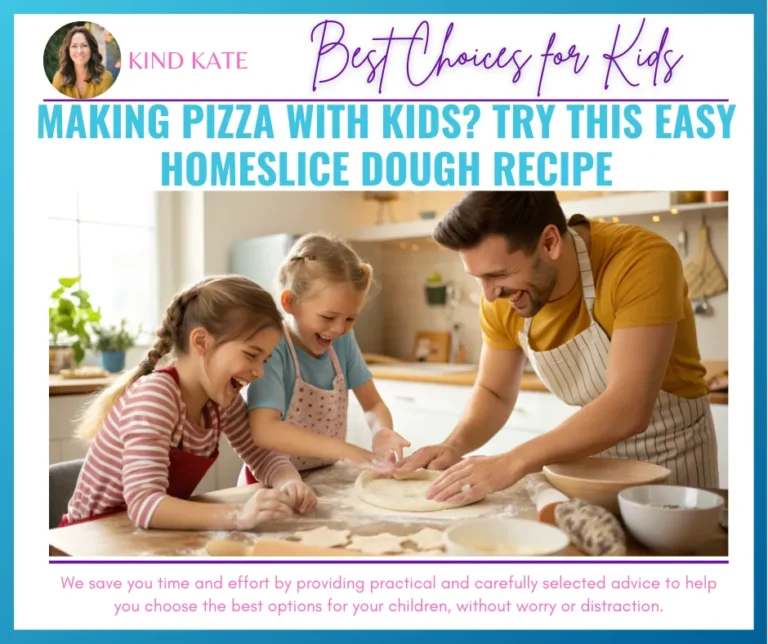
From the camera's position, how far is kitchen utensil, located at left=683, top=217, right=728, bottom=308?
2.40 m

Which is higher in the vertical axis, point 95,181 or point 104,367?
point 95,181

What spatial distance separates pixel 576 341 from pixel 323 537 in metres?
0.60

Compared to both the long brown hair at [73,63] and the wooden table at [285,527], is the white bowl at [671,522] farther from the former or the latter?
the long brown hair at [73,63]

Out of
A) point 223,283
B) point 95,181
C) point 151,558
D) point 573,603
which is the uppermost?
point 95,181

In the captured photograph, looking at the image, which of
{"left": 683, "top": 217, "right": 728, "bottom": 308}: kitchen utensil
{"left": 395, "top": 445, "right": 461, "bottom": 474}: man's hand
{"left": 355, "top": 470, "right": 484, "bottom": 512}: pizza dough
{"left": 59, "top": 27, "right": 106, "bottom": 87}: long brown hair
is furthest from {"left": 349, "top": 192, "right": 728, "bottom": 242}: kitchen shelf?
{"left": 59, "top": 27, "right": 106, "bottom": 87}: long brown hair

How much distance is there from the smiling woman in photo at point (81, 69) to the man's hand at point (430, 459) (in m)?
0.73

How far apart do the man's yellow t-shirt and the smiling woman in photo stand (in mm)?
740

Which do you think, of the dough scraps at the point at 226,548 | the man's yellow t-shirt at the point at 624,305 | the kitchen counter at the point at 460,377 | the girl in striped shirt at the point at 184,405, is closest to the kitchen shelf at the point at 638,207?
the kitchen counter at the point at 460,377

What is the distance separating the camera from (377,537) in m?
0.86

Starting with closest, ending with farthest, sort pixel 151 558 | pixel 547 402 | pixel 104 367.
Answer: pixel 151 558, pixel 547 402, pixel 104 367

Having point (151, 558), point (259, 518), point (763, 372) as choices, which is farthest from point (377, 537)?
point (763, 372)

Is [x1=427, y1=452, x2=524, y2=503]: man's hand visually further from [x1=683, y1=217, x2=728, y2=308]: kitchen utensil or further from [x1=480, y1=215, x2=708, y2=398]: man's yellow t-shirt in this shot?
[x1=683, y1=217, x2=728, y2=308]: kitchen utensil

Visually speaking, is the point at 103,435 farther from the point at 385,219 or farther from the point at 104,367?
the point at 385,219

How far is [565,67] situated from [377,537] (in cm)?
70
